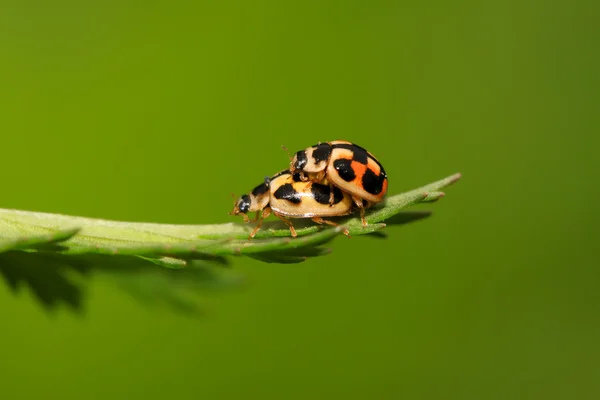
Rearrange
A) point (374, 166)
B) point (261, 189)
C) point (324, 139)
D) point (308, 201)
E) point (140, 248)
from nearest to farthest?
point (140, 248) < point (308, 201) < point (374, 166) < point (261, 189) < point (324, 139)

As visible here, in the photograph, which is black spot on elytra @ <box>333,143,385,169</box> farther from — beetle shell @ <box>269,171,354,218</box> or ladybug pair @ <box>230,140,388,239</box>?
beetle shell @ <box>269,171,354,218</box>

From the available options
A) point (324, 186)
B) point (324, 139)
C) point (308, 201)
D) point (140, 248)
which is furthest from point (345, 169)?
point (324, 139)

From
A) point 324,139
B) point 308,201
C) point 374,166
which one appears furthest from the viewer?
point 324,139

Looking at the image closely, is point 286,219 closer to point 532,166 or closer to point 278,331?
point 278,331

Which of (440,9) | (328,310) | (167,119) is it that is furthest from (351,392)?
(440,9)

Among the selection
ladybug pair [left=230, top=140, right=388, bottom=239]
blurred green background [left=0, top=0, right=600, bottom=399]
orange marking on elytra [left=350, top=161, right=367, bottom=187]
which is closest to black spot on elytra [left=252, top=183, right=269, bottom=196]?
ladybug pair [left=230, top=140, right=388, bottom=239]

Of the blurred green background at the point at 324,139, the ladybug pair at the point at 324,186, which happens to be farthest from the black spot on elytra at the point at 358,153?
the blurred green background at the point at 324,139

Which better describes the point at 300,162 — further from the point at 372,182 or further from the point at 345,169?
the point at 372,182
